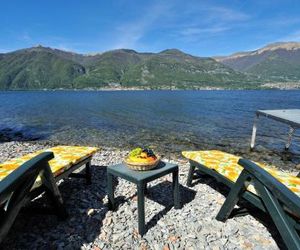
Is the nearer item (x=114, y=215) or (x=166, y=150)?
(x=114, y=215)

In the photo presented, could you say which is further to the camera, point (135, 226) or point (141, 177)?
point (135, 226)

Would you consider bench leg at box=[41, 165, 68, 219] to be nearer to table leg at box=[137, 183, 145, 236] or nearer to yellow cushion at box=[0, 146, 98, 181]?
yellow cushion at box=[0, 146, 98, 181]

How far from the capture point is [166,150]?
16.4 meters

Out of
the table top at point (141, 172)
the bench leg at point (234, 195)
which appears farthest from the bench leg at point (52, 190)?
the bench leg at point (234, 195)

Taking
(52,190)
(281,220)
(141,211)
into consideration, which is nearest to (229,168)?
(281,220)

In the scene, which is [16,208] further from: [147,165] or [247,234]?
[247,234]

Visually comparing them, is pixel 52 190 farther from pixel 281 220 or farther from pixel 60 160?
pixel 281 220

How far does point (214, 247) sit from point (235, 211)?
1.35m

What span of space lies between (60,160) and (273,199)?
533 centimetres

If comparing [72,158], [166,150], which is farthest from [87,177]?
[166,150]

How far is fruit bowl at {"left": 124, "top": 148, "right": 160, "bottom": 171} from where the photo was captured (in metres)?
5.50

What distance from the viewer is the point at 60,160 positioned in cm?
635

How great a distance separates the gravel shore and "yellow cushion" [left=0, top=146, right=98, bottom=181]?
4.18 feet

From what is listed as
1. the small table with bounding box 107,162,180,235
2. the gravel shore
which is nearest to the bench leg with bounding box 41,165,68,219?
the gravel shore
